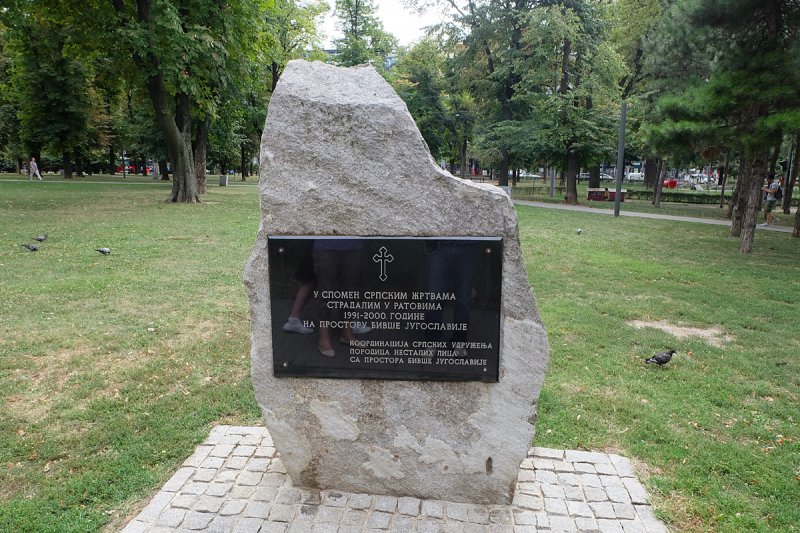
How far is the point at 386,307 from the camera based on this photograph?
11.2ft

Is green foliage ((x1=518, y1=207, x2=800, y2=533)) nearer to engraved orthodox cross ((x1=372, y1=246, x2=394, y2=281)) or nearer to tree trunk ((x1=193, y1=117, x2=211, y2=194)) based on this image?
engraved orthodox cross ((x1=372, y1=246, x2=394, y2=281))

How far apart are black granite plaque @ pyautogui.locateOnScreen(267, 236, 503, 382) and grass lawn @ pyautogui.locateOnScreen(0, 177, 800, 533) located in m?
1.43

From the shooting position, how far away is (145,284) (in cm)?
845

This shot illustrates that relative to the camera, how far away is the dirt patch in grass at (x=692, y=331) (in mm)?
6625

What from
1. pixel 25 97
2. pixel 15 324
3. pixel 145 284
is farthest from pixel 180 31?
pixel 25 97

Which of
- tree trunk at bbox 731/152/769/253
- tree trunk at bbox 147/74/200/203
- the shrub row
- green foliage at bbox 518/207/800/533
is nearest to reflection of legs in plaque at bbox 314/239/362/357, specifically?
green foliage at bbox 518/207/800/533

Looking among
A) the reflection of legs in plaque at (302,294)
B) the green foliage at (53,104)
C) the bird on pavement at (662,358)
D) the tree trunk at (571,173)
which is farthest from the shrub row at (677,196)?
the reflection of legs in plaque at (302,294)

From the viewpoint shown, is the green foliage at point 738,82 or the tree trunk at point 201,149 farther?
the tree trunk at point 201,149

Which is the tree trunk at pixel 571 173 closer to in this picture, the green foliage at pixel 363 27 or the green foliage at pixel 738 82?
the green foliage at pixel 738 82

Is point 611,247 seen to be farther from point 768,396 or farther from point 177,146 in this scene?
point 177,146

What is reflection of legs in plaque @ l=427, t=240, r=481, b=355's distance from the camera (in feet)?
10.8

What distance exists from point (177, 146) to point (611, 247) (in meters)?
15.1

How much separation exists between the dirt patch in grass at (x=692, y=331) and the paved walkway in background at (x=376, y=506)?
11.2ft

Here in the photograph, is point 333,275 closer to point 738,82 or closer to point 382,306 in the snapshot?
point 382,306
